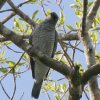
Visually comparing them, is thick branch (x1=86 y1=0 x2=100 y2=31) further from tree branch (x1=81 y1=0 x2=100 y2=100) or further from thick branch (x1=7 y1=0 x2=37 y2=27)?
thick branch (x1=7 y1=0 x2=37 y2=27)

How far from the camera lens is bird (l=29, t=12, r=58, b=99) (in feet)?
17.4

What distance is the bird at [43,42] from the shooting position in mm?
5316

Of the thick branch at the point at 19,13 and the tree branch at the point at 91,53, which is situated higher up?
the thick branch at the point at 19,13

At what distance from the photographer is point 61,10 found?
4961mm

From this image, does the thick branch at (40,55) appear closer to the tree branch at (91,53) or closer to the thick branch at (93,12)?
the tree branch at (91,53)

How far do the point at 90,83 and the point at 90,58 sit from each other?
1.14ft

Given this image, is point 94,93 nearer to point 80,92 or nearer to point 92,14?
point 80,92

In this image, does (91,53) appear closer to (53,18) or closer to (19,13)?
(19,13)

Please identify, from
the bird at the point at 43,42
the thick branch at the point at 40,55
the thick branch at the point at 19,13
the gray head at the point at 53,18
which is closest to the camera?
the thick branch at the point at 40,55

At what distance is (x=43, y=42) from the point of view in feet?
18.5

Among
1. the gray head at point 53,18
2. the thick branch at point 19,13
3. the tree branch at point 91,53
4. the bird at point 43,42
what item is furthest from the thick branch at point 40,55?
the gray head at point 53,18

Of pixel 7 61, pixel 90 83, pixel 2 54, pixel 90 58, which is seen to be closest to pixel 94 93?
pixel 90 83

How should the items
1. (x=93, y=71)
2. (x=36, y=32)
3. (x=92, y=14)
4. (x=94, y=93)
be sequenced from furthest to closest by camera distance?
(x=36, y=32)
(x=92, y=14)
(x=94, y=93)
(x=93, y=71)

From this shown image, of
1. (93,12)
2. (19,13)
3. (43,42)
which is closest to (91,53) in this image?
(93,12)
